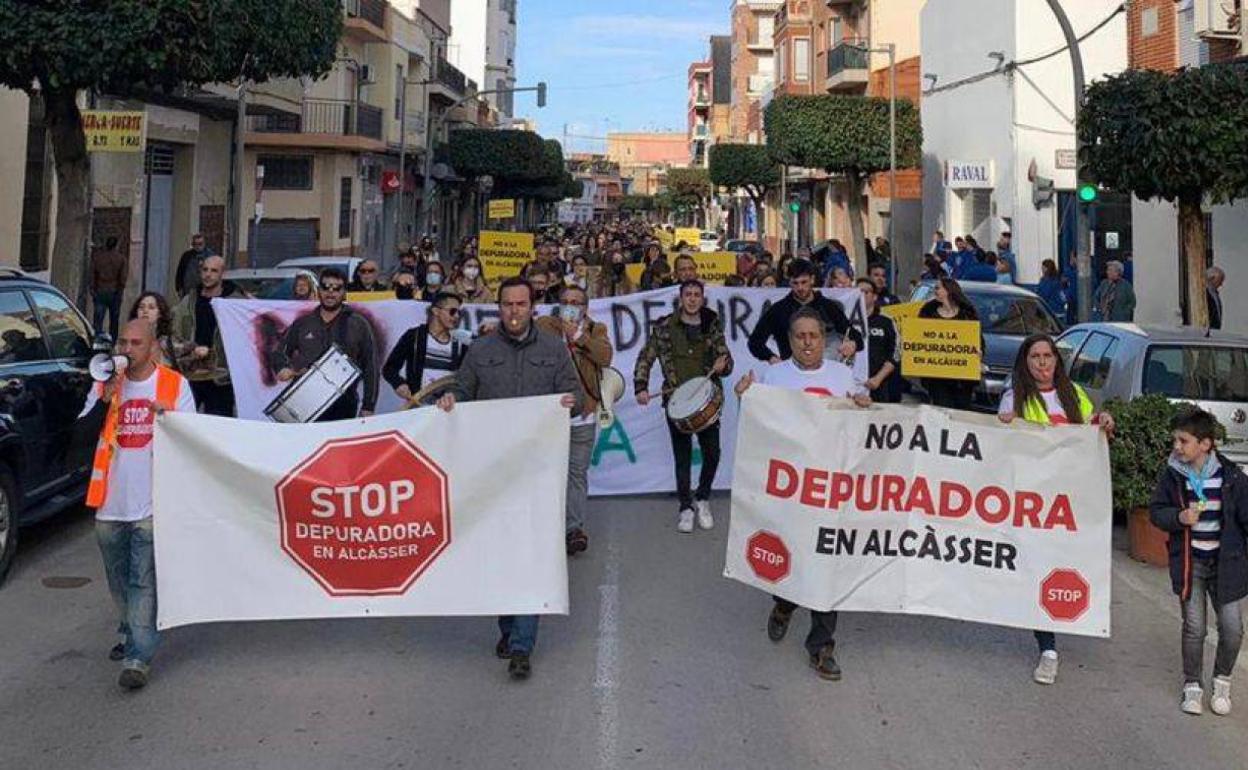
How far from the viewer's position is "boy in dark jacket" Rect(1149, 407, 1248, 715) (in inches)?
212

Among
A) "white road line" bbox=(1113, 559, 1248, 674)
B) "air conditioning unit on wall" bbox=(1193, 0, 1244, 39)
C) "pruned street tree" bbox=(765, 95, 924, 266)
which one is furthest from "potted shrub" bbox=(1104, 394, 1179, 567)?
"pruned street tree" bbox=(765, 95, 924, 266)

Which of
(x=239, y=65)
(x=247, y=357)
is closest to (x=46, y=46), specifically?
(x=239, y=65)

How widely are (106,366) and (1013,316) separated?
1271cm

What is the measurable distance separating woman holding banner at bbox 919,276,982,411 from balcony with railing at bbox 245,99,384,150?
25.8 metres

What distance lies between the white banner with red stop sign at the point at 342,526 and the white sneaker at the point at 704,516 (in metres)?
3.25

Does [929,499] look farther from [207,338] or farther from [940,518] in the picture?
[207,338]

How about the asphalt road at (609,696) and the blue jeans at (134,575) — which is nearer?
the asphalt road at (609,696)

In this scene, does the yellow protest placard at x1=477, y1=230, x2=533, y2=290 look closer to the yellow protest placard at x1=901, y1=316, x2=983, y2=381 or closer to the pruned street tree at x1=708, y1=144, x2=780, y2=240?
the yellow protest placard at x1=901, y1=316, x2=983, y2=381

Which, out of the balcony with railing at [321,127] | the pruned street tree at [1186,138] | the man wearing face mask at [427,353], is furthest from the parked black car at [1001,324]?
the balcony with railing at [321,127]

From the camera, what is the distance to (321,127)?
3628cm

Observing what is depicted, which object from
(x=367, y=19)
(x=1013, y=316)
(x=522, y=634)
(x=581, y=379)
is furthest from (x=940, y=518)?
(x=367, y=19)

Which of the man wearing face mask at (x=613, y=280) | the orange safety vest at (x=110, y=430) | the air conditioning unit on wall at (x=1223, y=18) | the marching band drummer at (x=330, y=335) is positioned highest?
the air conditioning unit on wall at (x=1223, y=18)

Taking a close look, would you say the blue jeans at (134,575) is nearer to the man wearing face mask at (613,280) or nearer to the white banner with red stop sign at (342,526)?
the white banner with red stop sign at (342,526)

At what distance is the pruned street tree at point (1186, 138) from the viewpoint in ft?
41.3
